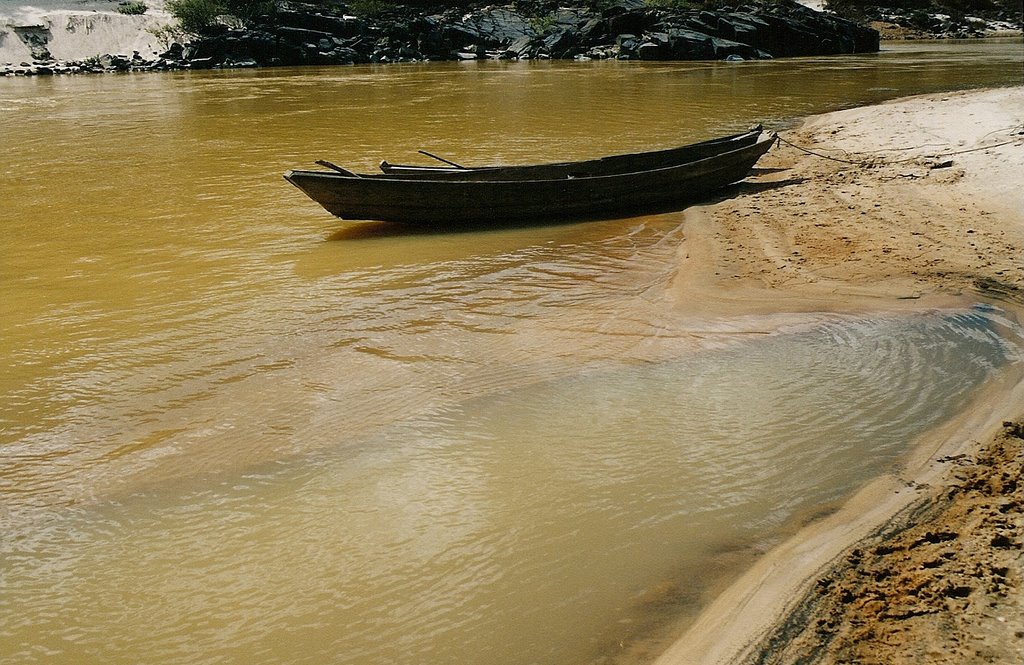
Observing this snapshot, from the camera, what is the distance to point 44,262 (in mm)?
7949

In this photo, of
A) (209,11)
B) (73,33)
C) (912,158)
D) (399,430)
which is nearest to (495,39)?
(209,11)

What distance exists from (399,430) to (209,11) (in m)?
41.8

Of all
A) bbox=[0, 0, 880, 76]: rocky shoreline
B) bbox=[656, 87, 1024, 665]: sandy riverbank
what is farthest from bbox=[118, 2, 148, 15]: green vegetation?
bbox=[656, 87, 1024, 665]: sandy riverbank

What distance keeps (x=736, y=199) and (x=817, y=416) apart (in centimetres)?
560

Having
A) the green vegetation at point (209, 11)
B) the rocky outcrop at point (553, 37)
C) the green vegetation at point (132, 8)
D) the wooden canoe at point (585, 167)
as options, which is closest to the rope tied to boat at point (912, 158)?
the wooden canoe at point (585, 167)

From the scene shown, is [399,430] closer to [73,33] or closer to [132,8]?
[73,33]

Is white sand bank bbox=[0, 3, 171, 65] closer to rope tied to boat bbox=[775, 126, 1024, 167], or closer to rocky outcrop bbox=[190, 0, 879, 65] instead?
rocky outcrop bbox=[190, 0, 879, 65]

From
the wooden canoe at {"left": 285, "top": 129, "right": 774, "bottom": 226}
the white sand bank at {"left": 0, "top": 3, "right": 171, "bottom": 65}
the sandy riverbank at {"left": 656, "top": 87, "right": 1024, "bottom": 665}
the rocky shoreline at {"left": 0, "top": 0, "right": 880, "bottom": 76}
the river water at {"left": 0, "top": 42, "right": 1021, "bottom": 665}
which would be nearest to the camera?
the sandy riverbank at {"left": 656, "top": 87, "right": 1024, "bottom": 665}

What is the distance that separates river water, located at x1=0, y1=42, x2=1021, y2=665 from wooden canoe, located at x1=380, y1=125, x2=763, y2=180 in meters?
1.00

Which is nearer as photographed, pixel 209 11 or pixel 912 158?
pixel 912 158

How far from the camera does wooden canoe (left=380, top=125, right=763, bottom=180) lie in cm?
920

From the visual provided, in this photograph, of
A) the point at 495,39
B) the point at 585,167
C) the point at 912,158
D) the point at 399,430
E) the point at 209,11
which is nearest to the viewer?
the point at 399,430

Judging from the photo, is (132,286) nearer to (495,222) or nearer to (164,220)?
(164,220)

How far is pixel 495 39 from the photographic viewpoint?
40.6 metres
